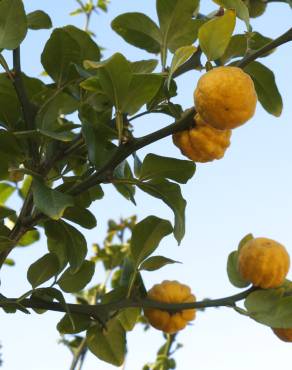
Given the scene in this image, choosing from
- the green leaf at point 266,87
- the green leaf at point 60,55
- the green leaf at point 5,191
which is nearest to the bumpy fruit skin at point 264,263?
the green leaf at point 266,87

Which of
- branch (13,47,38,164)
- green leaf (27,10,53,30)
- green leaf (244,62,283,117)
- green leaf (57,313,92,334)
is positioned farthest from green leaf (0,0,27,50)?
green leaf (57,313,92,334)

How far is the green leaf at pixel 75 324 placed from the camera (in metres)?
1.24

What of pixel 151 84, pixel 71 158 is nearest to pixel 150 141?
pixel 151 84

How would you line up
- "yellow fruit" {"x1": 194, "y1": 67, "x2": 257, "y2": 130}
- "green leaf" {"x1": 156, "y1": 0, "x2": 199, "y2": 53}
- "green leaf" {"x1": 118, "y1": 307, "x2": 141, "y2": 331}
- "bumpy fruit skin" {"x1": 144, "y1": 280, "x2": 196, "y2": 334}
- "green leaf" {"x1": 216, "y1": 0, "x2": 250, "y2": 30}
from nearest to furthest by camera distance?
"yellow fruit" {"x1": 194, "y1": 67, "x2": 257, "y2": 130}, "green leaf" {"x1": 216, "y1": 0, "x2": 250, "y2": 30}, "green leaf" {"x1": 156, "y1": 0, "x2": 199, "y2": 53}, "bumpy fruit skin" {"x1": 144, "y1": 280, "x2": 196, "y2": 334}, "green leaf" {"x1": 118, "y1": 307, "x2": 141, "y2": 331}

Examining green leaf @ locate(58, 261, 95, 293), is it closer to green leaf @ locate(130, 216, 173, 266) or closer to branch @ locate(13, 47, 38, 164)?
green leaf @ locate(130, 216, 173, 266)

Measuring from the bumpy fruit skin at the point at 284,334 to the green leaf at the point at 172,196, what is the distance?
29 centimetres

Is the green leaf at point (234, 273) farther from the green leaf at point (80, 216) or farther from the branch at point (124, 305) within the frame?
the green leaf at point (80, 216)

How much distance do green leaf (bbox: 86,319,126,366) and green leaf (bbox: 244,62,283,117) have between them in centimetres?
52

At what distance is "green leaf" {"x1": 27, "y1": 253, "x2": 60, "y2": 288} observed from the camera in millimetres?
1240

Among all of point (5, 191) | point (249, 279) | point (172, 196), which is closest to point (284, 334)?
point (249, 279)

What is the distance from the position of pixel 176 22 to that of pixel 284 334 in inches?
23.3

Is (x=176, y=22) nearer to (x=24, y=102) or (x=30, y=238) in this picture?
(x=24, y=102)

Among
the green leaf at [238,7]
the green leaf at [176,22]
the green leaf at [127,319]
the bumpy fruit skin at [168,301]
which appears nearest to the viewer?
the green leaf at [238,7]

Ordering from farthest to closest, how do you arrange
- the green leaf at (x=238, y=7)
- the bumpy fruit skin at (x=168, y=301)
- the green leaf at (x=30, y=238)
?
the green leaf at (x=30, y=238) < the bumpy fruit skin at (x=168, y=301) < the green leaf at (x=238, y=7)
